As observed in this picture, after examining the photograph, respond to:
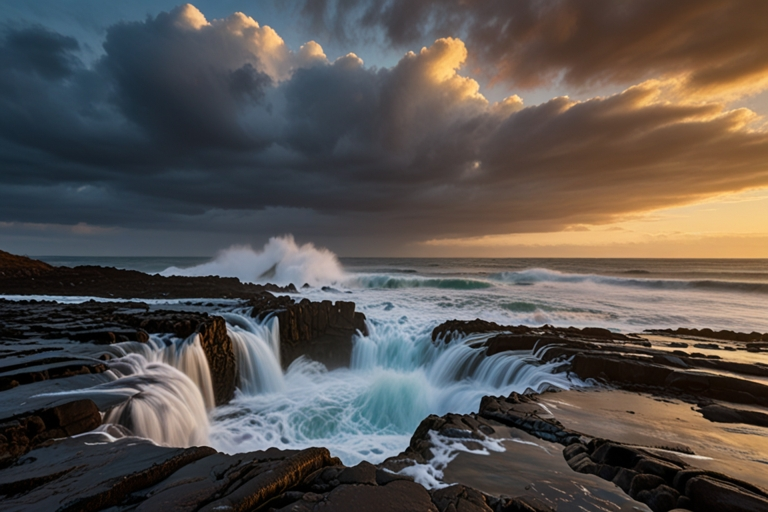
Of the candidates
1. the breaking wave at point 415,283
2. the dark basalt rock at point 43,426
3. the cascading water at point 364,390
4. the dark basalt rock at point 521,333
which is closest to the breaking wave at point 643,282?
the breaking wave at point 415,283

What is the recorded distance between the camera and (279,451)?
3.42 m

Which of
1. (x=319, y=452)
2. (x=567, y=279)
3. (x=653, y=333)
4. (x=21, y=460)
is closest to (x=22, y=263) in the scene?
(x=21, y=460)

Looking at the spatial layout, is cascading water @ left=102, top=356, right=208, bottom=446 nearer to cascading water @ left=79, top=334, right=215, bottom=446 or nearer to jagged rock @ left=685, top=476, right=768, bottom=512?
cascading water @ left=79, top=334, right=215, bottom=446

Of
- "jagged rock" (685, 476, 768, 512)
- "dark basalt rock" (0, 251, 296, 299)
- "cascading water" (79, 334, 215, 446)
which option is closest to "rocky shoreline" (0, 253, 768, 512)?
"jagged rock" (685, 476, 768, 512)

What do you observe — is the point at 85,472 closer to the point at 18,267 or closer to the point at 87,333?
the point at 87,333

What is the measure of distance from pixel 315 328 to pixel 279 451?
1000 centimetres

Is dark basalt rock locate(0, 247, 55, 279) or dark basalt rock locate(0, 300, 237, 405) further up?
dark basalt rock locate(0, 247, 55, 279)

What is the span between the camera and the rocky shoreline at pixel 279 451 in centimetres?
261

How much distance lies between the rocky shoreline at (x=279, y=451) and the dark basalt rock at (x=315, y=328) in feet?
8.85

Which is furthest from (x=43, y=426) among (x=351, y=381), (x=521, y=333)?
(x=521, y=333)

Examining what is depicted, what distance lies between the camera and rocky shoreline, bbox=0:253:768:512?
8.55 ft

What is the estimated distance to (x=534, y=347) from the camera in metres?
8.57

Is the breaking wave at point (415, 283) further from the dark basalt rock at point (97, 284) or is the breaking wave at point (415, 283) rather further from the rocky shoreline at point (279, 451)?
the rocky shoreline at point (279, 451)

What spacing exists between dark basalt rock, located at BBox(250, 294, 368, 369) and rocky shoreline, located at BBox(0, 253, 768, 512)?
270 centimetres
